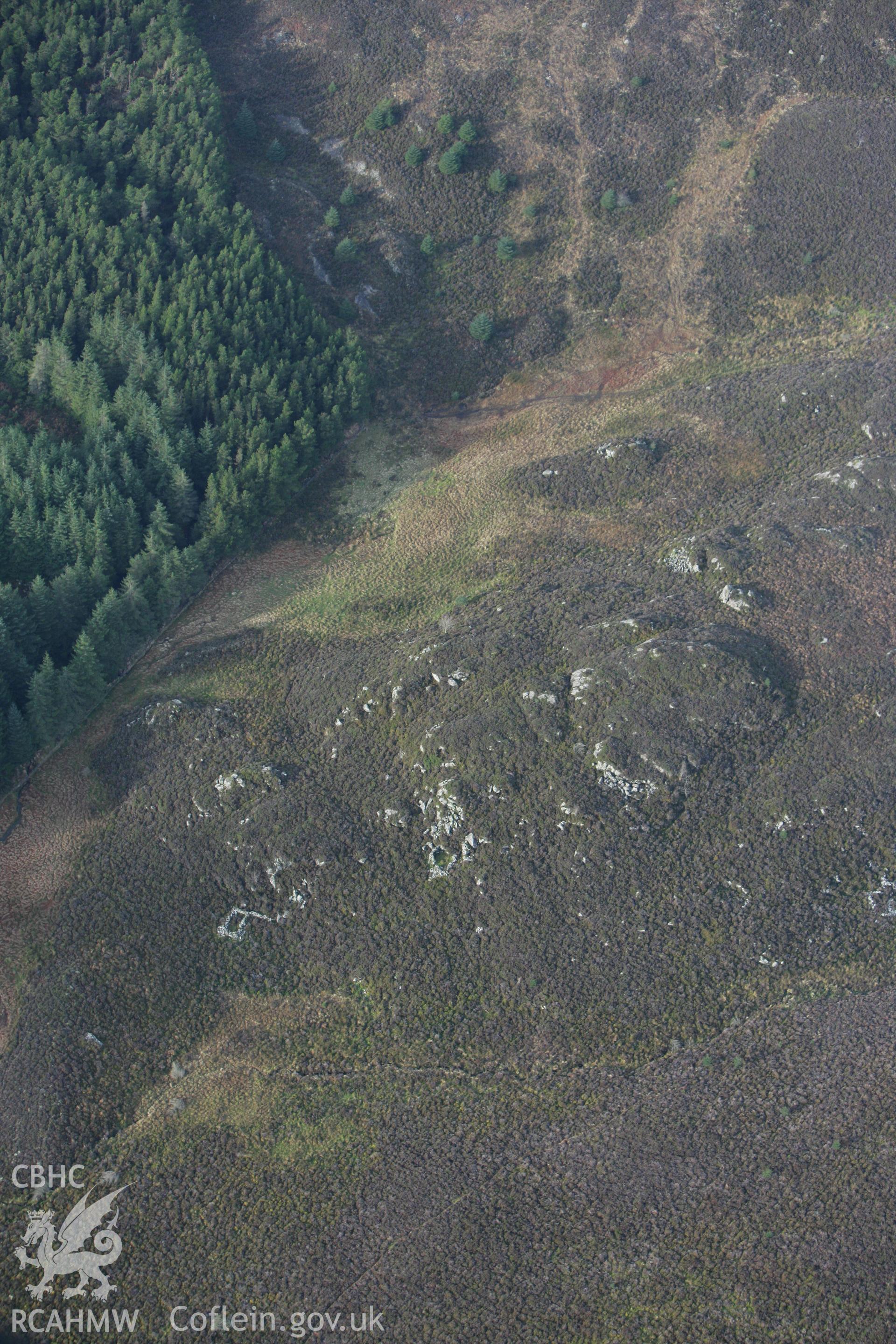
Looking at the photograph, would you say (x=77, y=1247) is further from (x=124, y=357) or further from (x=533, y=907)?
(x=124, y=357)

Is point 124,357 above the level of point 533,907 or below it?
above

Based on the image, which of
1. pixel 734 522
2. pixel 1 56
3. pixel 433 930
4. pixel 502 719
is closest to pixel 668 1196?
pixel 433 930

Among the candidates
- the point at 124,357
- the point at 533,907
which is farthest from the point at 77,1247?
the point at 124,357

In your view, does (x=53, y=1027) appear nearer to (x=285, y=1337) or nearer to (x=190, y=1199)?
(x=190, y=1199)

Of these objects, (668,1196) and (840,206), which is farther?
(840,206)

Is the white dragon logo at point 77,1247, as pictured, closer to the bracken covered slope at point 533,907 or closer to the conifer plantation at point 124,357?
the bracken covered slope at point 533,907

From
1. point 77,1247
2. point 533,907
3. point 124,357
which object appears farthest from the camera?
point 124,357

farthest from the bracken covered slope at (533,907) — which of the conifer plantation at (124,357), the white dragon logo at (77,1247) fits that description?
the conifer plantation at (124,357)
